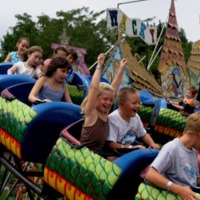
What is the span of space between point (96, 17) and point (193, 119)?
22092 mm

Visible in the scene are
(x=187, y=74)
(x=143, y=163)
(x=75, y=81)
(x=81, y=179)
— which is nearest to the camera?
(x=143, y=163)

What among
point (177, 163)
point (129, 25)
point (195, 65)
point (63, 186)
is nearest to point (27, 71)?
point (63, 186)

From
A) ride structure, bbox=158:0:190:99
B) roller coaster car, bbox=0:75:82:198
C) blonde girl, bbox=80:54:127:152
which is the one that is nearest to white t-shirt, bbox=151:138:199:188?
blonde girl, bbox=80:54:127:152

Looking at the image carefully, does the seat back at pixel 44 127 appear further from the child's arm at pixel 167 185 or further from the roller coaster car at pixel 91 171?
the child's arm at pixel 167 185

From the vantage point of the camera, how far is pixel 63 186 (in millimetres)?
2715

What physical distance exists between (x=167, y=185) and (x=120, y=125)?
99cm

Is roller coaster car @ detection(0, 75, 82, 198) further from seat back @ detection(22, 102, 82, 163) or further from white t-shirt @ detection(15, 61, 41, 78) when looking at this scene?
white t-shirt @ detection(15, 61, 41, 78)

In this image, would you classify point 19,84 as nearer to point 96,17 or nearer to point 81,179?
point 81,179

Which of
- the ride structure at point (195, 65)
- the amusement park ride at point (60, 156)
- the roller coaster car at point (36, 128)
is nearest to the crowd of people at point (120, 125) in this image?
the amusement park ride at point (60, 156)

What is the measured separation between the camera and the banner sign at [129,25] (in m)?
14.5

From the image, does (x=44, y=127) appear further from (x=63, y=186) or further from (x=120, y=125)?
(x=63, y=186)

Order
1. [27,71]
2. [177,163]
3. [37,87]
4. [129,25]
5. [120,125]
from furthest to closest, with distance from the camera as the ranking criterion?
[129,25] → [27,71] → [37,87] → [120,125] → [177,163]

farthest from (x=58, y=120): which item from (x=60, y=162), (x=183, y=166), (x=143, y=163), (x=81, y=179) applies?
(x=183, y=166)

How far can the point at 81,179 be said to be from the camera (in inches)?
99.0
